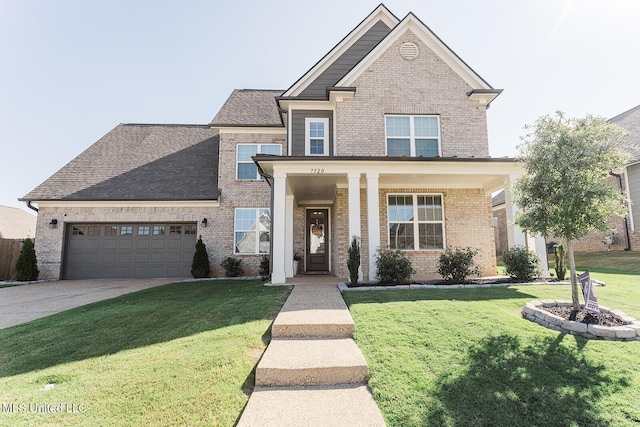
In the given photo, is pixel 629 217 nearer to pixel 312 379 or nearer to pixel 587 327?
pixel 587 327

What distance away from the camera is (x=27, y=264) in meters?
11.9

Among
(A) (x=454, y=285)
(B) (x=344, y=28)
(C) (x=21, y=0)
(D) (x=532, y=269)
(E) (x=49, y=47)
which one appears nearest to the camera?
(A) (x=454, y=285)

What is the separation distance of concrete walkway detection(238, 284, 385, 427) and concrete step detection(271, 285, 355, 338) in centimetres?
1

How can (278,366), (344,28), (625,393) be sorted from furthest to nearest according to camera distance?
(344,28) → (278,366) → (625,393)

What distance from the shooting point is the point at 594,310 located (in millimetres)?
4363

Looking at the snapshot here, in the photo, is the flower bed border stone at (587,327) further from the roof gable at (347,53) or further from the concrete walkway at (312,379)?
the roof gable at (347,53)

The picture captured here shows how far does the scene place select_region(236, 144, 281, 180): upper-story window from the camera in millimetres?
13188

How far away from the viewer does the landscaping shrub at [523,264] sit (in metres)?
7.88

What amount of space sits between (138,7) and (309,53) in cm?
671

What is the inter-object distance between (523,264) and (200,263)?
11.2 metres

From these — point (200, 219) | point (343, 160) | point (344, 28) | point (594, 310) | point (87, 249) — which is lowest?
point (594, 310)

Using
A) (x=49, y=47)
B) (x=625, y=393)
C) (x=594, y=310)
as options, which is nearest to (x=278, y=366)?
(x=625, y=393)

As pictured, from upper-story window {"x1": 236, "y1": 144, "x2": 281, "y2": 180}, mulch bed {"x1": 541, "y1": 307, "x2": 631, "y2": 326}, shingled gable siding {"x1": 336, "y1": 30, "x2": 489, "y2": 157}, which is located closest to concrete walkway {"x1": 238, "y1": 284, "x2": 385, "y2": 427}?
mulch bed {"x1": 541, "y1": 307, "x2": 631, "y2": 326}

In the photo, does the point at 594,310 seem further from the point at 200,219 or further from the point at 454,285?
the point at 200,219
